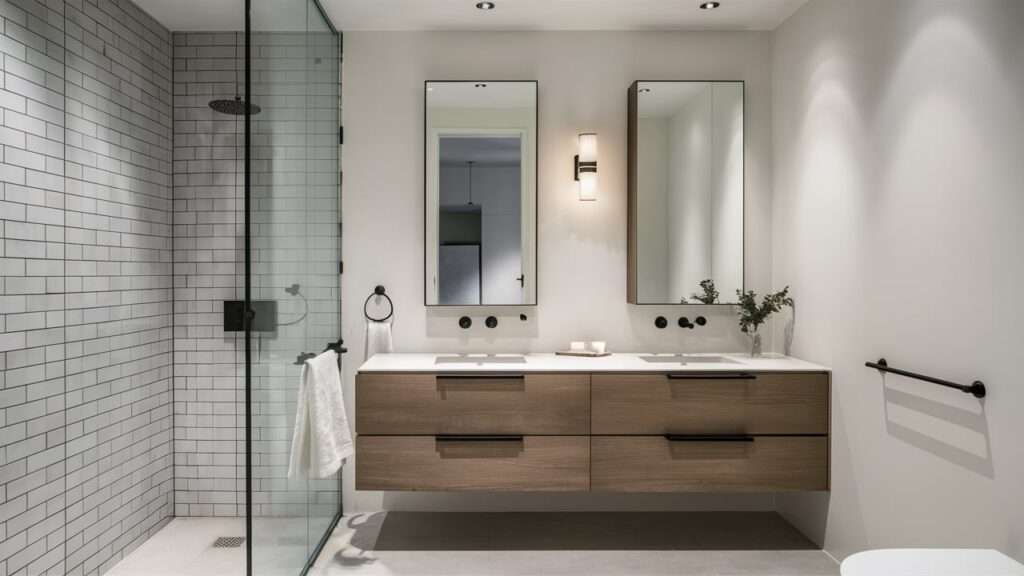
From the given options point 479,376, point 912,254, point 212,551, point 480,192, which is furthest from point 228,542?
point 912,254

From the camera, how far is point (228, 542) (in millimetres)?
2688

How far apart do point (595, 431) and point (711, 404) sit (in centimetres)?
51

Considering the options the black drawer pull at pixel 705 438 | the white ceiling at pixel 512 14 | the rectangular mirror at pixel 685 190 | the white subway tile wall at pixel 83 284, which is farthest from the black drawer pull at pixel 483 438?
the white ceiling at pixel 512 14

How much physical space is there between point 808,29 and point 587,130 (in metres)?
1.09

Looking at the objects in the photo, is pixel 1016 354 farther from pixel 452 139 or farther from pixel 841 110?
pixel 452 139

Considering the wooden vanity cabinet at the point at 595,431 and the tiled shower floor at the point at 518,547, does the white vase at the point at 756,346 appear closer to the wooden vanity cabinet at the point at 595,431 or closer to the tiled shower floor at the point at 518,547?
the wooden vanity cabinet at the point at 595,431

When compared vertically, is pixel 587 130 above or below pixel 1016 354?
above

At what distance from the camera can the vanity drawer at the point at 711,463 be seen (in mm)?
2510

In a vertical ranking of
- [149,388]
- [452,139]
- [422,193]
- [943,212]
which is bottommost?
[149,388]

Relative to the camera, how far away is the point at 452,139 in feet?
9.59

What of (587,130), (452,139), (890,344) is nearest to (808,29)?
(587,130)

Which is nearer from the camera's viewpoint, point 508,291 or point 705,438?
point 705,438

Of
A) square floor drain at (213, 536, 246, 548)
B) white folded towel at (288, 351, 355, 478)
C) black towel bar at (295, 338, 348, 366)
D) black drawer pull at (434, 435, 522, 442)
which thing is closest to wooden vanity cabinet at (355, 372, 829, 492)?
black drawer pull at (434, 435, 522, 442)

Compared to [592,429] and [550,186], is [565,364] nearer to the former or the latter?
[592,429]
